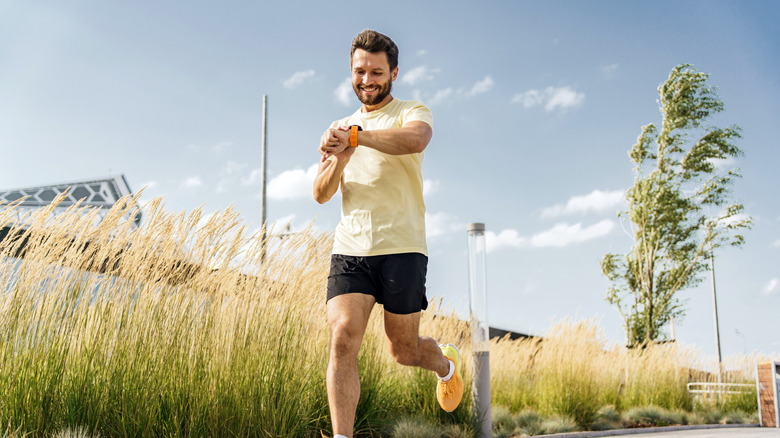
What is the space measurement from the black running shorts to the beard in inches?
32.3

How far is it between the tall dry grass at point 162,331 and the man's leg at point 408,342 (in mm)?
834

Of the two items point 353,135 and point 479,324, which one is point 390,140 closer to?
point 353,135

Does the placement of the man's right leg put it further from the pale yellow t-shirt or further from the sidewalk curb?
→ the sidewalk curb

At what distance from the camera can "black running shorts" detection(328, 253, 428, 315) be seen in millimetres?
2861

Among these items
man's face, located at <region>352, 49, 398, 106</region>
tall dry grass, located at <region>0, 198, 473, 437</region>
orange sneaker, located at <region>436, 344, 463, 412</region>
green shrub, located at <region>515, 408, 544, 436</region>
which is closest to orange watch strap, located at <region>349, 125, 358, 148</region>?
man's face, located at <region>352, 49, 398, 106</region>

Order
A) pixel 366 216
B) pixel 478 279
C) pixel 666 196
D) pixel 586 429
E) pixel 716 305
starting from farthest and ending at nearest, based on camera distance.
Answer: pixel 716 305 → pixel 666 196 → pixel 586 429 → pixel 478 279 → pixel 366 216

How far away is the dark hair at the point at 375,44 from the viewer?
3025 millimetres

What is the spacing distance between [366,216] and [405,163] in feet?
1.11

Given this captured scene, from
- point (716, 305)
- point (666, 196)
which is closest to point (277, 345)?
point (666, 196)

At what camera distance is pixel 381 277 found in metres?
2.90

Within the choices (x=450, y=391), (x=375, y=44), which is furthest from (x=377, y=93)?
(x=450, y=391)

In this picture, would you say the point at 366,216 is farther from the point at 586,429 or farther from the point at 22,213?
the point at 586,429

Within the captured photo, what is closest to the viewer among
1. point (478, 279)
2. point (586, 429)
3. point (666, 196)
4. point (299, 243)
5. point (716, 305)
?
point (299, 243)

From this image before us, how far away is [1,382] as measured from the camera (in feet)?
10.6
